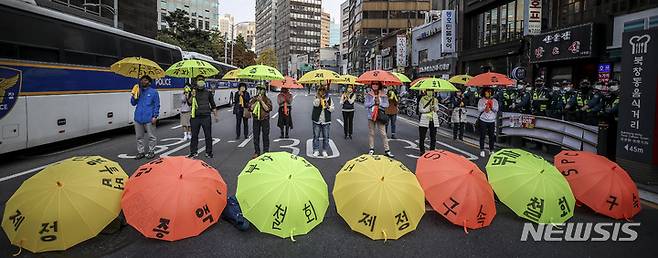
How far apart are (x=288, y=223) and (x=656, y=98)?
24.4 ft

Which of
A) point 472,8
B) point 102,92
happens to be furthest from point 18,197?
point 472,8

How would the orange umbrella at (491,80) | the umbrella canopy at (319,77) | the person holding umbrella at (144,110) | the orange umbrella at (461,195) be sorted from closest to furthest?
the orange umbrella at (461,195) < the person holding umbrella at (144,110) < the orange umbrella at (491,80) < the umbrella canopy at (319,77)

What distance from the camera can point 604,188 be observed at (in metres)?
5.60

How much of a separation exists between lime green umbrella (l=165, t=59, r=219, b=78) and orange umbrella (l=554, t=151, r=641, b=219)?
9050mm

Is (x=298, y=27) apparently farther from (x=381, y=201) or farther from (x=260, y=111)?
(x=381, y=201)

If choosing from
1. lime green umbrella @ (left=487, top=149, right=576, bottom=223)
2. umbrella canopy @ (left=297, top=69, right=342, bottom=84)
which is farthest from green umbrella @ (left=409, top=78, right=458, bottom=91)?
lime green umbrella @ (left=487, top=149, right=576, bottom=223)

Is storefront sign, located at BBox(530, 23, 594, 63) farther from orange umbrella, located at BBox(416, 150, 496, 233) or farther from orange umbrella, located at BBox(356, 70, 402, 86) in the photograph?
orange umbrella, located at BBox(416, 150, 496, 233)

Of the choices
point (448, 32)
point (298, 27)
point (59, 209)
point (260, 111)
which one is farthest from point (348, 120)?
point (298, 27)

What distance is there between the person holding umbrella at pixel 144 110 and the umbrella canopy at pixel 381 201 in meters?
6.27

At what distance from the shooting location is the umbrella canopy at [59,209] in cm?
423

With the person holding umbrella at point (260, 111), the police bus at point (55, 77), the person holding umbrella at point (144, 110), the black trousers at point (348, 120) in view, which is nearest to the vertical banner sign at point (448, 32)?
the black trousers at point (348, 120)

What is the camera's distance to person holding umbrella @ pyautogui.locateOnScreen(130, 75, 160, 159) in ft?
30.9

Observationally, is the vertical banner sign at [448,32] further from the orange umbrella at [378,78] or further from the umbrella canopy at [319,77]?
the orange umbrella at [378,78]

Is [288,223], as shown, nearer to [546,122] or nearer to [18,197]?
[18,197]
